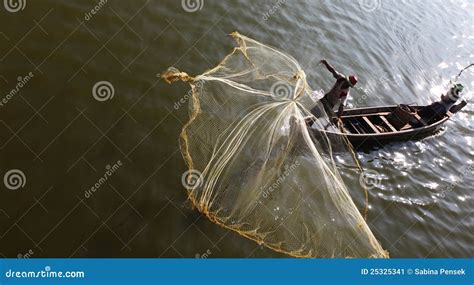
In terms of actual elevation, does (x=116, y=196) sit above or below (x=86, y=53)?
below

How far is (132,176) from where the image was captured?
779cm

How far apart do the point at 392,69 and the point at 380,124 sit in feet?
10.7

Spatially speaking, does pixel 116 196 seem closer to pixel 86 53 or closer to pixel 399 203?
pixel 86 53

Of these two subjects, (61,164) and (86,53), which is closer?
(61,164)

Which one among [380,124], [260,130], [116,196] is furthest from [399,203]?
[116,196]
